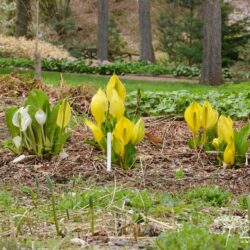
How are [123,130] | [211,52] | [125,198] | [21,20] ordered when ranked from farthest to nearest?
[21,20], [211,52], [123,130], [125,198]

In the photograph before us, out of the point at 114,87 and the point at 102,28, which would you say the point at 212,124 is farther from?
the point at 102,28

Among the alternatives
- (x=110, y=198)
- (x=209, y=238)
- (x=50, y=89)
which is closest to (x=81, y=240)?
(x=209, y=238)

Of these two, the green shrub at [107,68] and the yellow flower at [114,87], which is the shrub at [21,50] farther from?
the yellow flower at [114,87]

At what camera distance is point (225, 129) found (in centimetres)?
444

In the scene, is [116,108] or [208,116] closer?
[116,108]

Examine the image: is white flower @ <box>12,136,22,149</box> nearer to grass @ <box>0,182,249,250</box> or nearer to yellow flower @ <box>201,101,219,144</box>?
grass @ <box>0,182,249,250</box>

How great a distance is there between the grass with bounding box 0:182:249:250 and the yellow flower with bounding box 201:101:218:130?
0.85 metres

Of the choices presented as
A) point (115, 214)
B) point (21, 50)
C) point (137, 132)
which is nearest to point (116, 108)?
point (137, 132)

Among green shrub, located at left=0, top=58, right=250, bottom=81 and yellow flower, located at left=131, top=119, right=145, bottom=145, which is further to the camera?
green shrub, located at left=0, top=58, right=250, bottom=81

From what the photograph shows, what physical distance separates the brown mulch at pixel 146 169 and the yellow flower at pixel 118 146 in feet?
0.39

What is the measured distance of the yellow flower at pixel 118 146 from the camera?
4.35m

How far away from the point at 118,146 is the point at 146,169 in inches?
11.0

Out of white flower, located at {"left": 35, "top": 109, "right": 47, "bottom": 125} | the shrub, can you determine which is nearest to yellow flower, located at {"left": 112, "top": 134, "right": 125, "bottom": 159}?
white flower, located at {"left": 35, "top": 109, "right": 47, "bottom": 125}

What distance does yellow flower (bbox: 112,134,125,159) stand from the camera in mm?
4348
